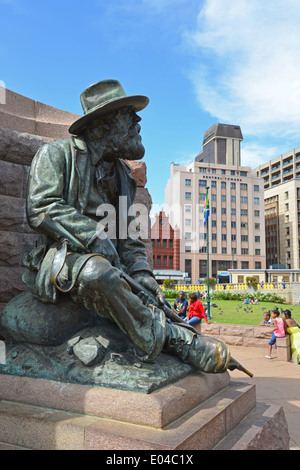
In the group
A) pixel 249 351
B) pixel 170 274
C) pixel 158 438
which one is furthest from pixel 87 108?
pixel 170 274

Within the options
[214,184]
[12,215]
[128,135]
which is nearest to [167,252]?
[214,184]

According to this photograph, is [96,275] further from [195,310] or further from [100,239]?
[195,310]

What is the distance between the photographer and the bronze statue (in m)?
2.68

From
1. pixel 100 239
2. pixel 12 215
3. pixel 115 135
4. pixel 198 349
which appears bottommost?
pixel 198 349

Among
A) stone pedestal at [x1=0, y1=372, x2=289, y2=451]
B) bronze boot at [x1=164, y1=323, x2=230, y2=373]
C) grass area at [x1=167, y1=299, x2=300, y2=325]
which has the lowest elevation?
grass area at [x1=167, y1=299, x2=300, y2=325]

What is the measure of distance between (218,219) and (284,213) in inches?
627

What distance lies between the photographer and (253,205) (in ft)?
255

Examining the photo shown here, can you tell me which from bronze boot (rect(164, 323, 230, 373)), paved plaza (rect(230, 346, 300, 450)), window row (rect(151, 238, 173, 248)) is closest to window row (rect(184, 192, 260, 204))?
window row (rect(151, 238, 173, 248))

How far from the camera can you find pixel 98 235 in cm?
295

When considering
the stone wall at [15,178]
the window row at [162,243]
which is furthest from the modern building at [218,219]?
the stone wall at [15,178]

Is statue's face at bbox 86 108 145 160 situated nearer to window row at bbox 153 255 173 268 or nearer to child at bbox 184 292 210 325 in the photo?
child at bbox 184 292 210 325

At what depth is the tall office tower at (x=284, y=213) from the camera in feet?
258

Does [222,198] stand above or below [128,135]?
above
